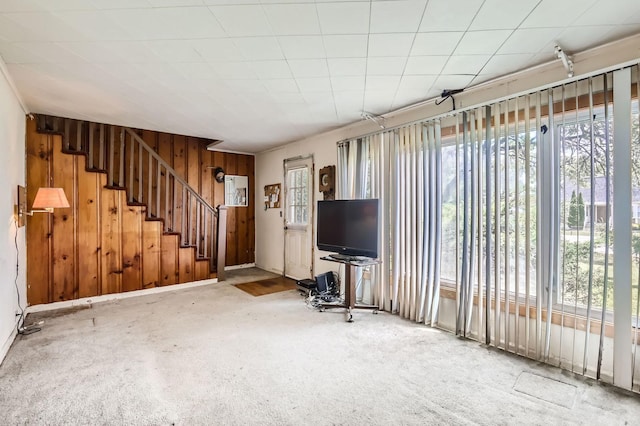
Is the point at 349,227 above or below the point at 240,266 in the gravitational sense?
above

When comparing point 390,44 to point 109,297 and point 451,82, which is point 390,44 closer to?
point 451,82

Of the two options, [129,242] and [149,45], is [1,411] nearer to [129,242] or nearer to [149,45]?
[149,45]

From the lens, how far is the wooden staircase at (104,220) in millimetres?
3857

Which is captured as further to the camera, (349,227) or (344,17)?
(349,227)

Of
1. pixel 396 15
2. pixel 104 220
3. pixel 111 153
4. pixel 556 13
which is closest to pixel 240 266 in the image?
pixel 104 220

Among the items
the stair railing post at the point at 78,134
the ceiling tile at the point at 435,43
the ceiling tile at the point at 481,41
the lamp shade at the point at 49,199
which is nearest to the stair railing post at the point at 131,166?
the stair railing post at the point at 78,134

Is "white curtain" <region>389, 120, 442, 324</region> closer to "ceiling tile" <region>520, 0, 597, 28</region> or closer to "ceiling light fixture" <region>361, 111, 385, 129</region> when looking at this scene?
"ceiling light fixture" <region>361, 111, 385, 129</region>

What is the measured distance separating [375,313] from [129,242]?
3580mm

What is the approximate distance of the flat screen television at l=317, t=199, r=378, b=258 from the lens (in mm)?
3475

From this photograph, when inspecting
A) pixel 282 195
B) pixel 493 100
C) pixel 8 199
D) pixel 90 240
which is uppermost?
pixel 493 100

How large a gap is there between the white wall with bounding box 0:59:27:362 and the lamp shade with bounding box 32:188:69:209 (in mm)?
178

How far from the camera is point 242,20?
6.10 feet

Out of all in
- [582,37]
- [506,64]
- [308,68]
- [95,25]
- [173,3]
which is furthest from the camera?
[308,68]

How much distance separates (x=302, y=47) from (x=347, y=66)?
1.51 ft
